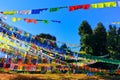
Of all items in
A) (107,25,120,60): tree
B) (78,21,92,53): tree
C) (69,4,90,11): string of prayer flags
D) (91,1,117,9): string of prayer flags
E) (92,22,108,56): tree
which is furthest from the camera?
(92,22,108,56): tree

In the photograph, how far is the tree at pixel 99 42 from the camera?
4094 cm

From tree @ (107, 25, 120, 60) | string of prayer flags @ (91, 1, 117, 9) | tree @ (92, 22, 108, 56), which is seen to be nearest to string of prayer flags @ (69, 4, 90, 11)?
string of prayer flags @ (91, 1, 117, 9)

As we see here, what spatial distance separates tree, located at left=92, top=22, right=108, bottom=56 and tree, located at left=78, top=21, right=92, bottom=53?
79cm

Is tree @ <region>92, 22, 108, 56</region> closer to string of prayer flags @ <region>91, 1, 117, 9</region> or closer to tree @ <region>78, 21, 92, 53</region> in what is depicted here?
tree @ <region>78, 21, 92, 53</region>

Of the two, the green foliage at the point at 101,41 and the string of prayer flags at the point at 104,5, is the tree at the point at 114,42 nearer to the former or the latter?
the green foliage at the point at 101,41

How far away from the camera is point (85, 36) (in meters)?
41.1

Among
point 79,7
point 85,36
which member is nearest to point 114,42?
point 85,36

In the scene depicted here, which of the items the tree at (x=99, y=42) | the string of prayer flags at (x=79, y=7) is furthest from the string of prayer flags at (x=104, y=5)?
the tree at (x=99, y=42)

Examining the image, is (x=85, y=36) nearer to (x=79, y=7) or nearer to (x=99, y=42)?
(x=99, y=42)

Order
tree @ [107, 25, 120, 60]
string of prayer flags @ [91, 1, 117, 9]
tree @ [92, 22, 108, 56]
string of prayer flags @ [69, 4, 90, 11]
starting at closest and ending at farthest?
string of prayer flags @ [91, 1, 117, 9] < string of prayer flags @ [69, 4, 90, 11] < tree @ [107, 25, 120, 60] < tree @ [92, 22, 108, 56]

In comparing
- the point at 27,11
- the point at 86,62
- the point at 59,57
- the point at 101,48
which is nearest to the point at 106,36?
the point at 101,48

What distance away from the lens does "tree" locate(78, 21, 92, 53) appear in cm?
4072

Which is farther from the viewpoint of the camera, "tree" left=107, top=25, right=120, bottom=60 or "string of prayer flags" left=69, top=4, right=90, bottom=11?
"tree" left=107, top=25, right=120, bottom=60

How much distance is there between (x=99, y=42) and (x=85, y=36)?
224 cm
